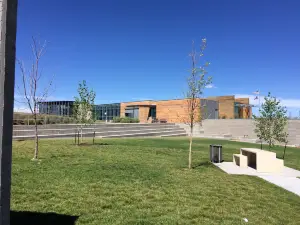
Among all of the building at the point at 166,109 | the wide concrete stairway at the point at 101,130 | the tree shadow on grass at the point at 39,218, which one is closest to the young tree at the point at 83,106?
the wide concrete stairway at the point at 101,130

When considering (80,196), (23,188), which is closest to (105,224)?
(80,196)

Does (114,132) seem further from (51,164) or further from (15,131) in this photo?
(51,164)

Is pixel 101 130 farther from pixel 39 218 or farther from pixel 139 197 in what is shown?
pixel 39 218

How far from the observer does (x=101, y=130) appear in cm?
2975

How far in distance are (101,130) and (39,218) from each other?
2523cm

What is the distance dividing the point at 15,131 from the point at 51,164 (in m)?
13.3

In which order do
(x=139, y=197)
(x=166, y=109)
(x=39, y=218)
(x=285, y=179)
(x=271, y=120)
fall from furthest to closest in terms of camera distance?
(x=166, y=109)
(x=271, y=120)
(x=285, y=179)
(x=139, y=197)
(x=39, y=218)

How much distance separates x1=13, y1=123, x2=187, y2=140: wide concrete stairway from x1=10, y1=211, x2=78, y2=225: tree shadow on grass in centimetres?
1712

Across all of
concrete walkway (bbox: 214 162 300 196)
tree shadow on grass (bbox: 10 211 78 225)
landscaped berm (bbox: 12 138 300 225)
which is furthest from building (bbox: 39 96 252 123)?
tree shadow on grass (bbox: 10 211 78 225)

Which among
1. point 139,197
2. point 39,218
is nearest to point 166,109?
point 139,197

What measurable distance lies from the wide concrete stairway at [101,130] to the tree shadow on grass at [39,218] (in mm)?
17118

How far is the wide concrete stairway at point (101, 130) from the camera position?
2209 centimetres

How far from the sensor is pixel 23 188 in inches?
254

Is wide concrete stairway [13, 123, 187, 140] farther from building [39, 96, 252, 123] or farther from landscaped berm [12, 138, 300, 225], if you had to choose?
building [39, 96, 252, 123]
